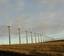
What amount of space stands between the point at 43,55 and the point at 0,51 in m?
9.35

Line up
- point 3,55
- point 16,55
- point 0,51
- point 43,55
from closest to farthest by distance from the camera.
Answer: point 43,55, point 16,55, point 3,55, point 0,51

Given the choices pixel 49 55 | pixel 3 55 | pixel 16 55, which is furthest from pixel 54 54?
pixel 3 55

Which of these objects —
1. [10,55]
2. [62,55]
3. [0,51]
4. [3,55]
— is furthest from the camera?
[0,51]

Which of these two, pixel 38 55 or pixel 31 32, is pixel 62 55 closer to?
pixel 38 55

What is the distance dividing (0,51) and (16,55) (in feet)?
16.4

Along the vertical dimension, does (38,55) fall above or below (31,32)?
below

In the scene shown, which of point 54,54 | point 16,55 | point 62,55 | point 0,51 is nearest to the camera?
point 62,55

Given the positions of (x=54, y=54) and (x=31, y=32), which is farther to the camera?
(x=31, y=32)

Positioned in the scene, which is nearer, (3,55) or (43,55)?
(43,55)

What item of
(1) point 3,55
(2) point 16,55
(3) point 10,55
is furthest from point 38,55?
(1) point 3,55

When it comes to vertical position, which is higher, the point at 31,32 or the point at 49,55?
the point at 31,32

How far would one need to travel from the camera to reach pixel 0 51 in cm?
1538

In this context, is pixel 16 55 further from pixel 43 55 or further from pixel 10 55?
pixel 43 55

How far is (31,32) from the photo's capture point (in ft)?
294
